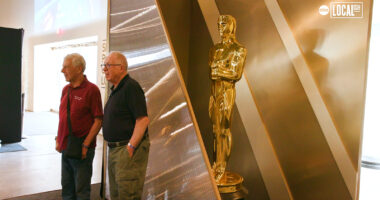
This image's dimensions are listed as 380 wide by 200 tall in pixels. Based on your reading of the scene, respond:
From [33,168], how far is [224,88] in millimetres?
2848

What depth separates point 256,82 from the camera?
11.4 ft

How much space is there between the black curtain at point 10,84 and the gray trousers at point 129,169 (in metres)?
4.30

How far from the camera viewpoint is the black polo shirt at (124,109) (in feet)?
7.05

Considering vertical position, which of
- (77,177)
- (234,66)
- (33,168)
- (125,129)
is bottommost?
(33,168)

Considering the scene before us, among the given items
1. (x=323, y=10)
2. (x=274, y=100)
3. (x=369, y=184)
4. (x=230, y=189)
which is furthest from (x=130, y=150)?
(x=369, y=184)

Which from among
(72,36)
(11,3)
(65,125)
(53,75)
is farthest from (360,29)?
(11,3)

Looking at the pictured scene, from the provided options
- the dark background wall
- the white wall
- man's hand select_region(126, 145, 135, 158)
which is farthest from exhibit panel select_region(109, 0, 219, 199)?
the white wall

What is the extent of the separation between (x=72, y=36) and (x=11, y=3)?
14.4 ft

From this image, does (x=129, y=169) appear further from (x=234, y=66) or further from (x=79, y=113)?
(x=234, y=66)

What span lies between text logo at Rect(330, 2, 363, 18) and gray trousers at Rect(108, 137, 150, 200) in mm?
1938

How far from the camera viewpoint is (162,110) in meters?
2.87

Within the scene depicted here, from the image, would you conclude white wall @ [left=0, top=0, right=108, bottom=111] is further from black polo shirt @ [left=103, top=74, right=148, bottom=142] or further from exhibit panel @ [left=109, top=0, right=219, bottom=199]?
black polo shirt @ [left=103, top=74, right=148, bottom=142]

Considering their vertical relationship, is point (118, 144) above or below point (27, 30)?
below

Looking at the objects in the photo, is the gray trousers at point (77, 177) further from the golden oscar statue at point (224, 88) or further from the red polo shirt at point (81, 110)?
the golden oscar statue at point (224, 88)
